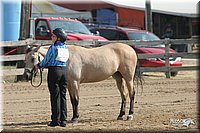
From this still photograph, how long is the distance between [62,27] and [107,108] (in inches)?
341

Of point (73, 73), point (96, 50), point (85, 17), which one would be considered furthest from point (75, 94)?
point (85, 17)

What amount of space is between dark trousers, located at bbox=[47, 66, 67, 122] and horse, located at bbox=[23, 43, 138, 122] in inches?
19.0

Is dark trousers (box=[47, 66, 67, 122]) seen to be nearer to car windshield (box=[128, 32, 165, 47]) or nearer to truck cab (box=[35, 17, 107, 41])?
truck cab (box=[35, 17, 107, 41])

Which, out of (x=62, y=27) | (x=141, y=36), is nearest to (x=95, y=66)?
(x=62, y=27)

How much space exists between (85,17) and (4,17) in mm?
15705

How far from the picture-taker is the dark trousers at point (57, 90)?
9180mm

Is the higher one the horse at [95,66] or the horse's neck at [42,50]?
the horse's neck at [42,50]

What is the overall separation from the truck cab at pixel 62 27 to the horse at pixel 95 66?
8.90 metres

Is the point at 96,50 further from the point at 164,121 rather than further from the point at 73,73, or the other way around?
the point at 164,121

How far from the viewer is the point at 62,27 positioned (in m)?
19.8

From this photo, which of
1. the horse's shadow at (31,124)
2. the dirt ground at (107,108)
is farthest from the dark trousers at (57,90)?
the horse's shadow at (31,124)

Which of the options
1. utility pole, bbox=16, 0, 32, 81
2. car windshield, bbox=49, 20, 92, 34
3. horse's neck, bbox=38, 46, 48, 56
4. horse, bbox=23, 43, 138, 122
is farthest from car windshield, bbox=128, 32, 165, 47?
horse's neck, bbox=38, 46, 48, 56

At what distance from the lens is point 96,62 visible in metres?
10.3

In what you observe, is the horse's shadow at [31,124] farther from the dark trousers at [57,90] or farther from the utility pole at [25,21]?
the utility pole at [25,21]
